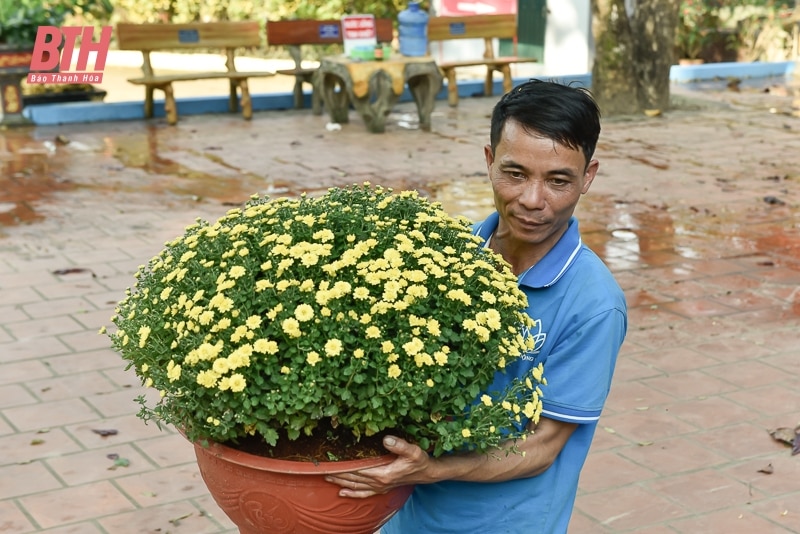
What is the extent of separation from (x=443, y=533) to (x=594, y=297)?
57cm

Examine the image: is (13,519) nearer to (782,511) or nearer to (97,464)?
(97,464)

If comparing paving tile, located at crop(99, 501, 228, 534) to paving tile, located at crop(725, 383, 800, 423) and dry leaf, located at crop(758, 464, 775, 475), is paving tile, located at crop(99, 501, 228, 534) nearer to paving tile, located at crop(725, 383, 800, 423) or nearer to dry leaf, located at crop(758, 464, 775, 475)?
dry leaf, located at crop(758, 464, 775, 475)

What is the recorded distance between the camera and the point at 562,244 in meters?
2.29

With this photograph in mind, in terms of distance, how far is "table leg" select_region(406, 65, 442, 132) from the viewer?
12.0 metres

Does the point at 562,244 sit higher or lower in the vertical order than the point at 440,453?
higher

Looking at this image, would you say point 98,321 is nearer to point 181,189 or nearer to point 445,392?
point 181,189

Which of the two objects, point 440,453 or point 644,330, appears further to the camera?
point 644,330

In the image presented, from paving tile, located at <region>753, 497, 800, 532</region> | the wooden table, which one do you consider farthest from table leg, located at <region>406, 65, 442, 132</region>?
paving tile, located at <region>753, 497, 800, 532</region>

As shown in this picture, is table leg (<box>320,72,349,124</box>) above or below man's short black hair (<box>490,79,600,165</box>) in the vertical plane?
below

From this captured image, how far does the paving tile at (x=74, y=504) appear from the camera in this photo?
398cm

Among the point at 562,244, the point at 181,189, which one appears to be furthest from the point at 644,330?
the point at 181,189

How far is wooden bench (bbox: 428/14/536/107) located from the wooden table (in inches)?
59.9

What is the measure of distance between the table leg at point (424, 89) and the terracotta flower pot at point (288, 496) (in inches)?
401

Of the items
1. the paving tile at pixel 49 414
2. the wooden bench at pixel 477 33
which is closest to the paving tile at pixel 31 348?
the paving tile at pixel 49 414
